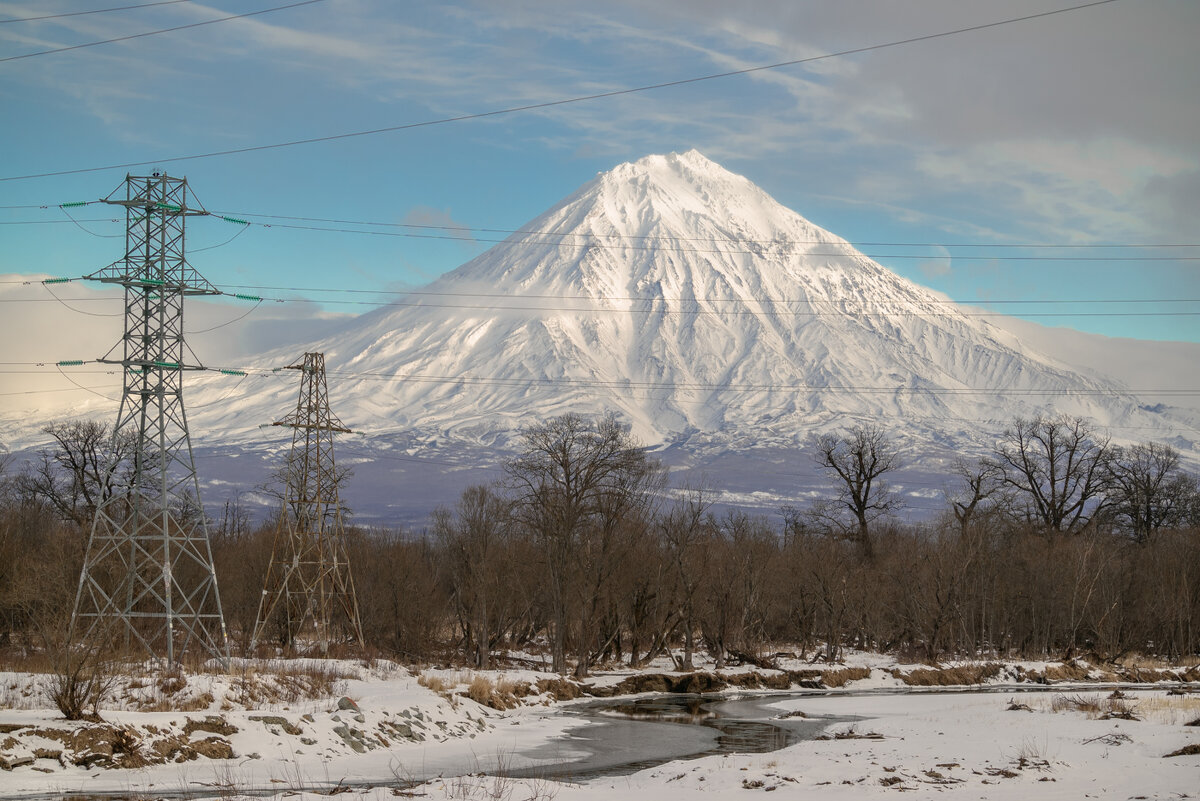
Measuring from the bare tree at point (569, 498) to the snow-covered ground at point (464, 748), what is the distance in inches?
798

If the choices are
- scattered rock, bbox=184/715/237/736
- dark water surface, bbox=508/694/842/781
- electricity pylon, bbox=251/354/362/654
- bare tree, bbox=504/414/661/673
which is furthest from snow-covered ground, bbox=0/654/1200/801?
bare tree, bbox=504/414/661/673

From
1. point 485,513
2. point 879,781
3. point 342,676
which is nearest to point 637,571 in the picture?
point 485,513

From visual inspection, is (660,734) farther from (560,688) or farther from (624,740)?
(560,688)

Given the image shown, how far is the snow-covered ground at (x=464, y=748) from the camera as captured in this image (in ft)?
67.3

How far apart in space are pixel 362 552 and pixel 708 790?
5276 cm

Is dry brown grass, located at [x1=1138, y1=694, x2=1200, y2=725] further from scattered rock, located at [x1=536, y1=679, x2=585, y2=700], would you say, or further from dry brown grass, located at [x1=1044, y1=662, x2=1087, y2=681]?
scattered rock, located at [x1=536, y1=679, x2=585, y2=700]

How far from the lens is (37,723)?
21234 mm

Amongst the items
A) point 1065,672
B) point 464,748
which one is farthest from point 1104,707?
point 1065,672

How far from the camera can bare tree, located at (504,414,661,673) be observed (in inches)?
2308

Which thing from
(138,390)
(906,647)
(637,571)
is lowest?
(906,647)

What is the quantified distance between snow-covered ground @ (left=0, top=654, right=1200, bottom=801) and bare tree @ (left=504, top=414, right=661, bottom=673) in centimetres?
2026

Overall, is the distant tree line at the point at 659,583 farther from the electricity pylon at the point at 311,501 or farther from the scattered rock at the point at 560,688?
the scattered rock at the point at 560,688

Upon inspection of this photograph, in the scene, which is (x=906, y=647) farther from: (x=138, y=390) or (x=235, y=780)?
(x=235, y=780)

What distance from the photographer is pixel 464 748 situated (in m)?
29.3
